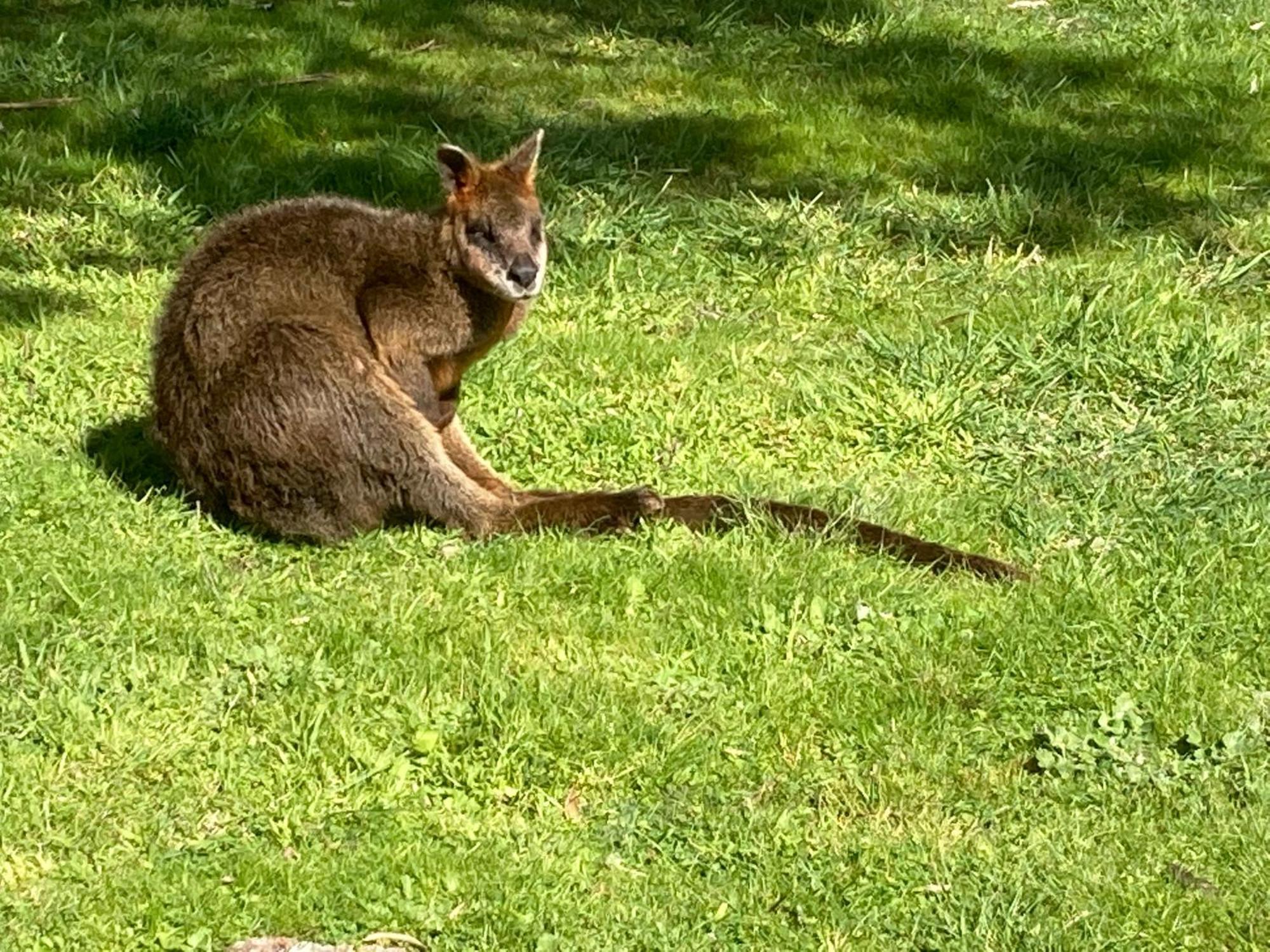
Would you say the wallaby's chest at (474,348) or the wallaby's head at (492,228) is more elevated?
the wallaby's head at (492,228)

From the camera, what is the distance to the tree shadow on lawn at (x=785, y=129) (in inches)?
316

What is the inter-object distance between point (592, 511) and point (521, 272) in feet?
2.72

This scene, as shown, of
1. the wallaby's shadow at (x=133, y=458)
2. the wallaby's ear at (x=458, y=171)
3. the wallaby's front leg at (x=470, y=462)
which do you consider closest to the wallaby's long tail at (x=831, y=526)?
the wallaby's front leg at (x=470, y=462)

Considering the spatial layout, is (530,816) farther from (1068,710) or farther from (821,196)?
(821,196)

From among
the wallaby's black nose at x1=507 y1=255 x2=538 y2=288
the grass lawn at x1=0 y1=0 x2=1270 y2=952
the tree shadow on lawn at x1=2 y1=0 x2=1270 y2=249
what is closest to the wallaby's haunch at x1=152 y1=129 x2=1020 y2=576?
the wallaby's black nose at x1=507 y1=255 x2=538 y2=288

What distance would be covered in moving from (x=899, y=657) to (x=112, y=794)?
1993mm

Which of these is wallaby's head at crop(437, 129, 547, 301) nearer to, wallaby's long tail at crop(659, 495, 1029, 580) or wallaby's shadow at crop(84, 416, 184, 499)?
wallaby's long tail at crop(659, 495, 1029, 580)

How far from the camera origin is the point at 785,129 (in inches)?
345

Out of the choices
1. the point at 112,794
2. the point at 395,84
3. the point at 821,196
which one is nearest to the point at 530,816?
the point at 112,794

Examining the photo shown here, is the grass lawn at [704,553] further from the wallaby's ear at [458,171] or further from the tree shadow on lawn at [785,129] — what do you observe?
the wallaby's ear at [458,171]

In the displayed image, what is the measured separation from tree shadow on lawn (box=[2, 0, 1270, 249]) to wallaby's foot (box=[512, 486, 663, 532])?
2.73 metres

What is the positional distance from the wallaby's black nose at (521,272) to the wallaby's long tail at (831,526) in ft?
2.69

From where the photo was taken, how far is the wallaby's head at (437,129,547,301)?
5801 millimetres

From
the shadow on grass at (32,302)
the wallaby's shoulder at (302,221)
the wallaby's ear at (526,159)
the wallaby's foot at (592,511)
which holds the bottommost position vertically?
the shadow on grass at (32,302)
